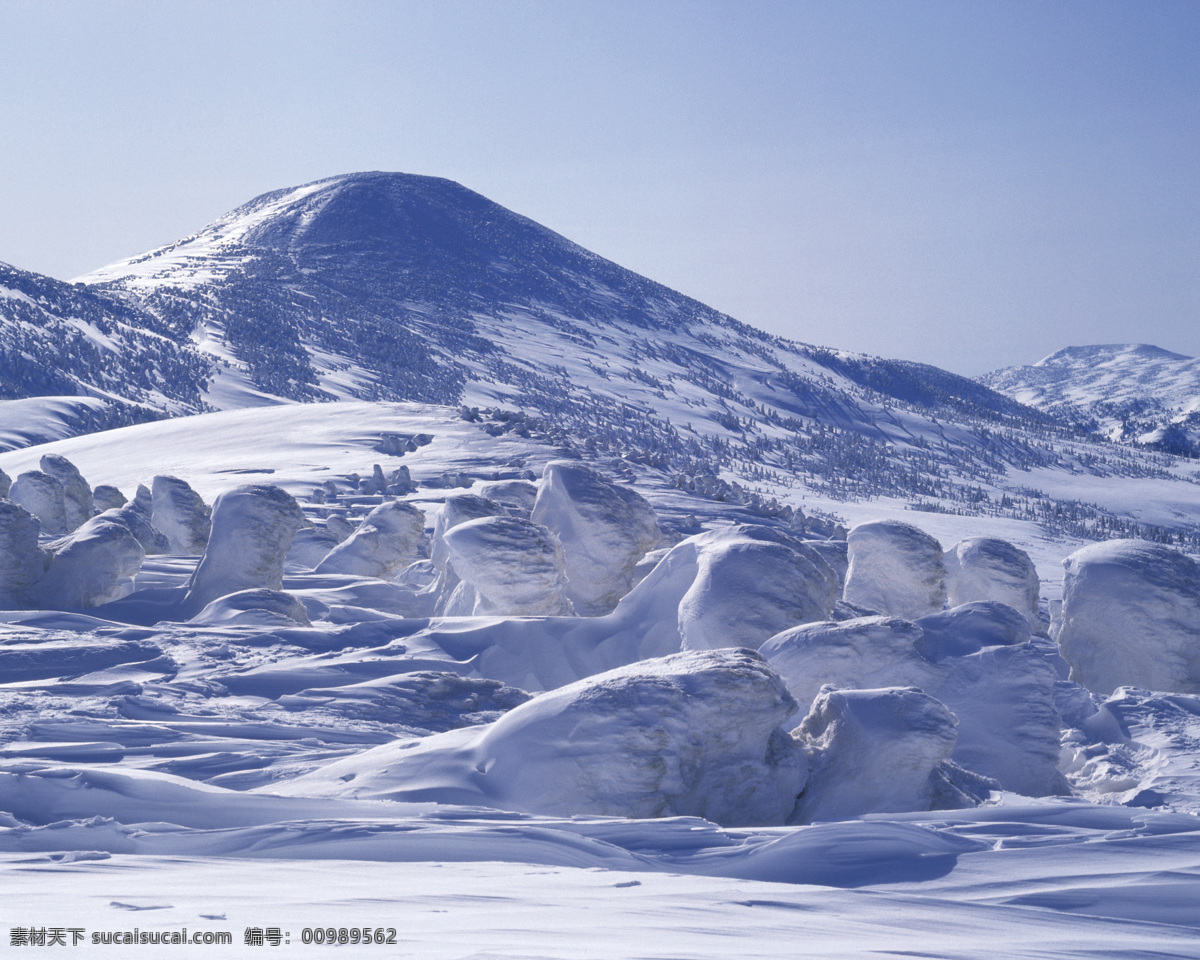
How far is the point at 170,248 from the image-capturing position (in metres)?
134

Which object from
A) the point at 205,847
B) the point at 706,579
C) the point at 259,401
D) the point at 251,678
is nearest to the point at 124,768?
the point at 205,847

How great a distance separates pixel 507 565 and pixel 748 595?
2.91 meters

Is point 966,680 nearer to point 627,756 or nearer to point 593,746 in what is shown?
point 627,756

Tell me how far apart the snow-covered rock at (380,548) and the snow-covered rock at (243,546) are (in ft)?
7.90

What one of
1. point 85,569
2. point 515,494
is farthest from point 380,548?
point 85,569

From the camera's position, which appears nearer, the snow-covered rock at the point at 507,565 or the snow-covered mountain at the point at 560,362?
the snow-covered rock at the point at 507,565

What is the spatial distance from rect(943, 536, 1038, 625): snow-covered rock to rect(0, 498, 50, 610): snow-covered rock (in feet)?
39.1

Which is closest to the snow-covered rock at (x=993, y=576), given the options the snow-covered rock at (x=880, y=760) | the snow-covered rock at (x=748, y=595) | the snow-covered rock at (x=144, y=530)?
the snow-covered rock at (x=748, y=595)

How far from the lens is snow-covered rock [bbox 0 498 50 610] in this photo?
415 inches

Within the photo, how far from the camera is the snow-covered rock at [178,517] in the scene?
51.8 feet

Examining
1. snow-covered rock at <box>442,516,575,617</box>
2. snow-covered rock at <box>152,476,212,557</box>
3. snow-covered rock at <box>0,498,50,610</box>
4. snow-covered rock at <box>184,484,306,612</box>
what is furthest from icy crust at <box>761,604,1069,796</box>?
snow-covered rock at <box>152,476,212,557</box>

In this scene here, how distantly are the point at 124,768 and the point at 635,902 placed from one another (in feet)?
10.6

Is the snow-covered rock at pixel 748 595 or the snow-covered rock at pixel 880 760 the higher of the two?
the snow-covered rock at pixel 748 595

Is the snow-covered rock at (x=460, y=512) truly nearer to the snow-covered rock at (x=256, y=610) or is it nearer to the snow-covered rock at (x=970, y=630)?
the snow-covered rock at (x=256, y=610)
